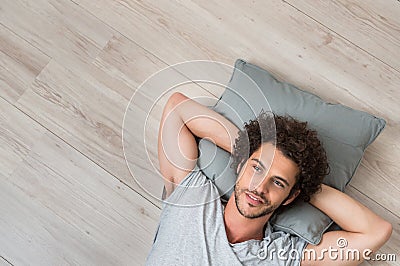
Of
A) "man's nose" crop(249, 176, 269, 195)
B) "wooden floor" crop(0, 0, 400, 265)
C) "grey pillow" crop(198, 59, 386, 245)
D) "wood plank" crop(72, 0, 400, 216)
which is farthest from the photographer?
"wood plank" crop(72, 0, 400, 216)

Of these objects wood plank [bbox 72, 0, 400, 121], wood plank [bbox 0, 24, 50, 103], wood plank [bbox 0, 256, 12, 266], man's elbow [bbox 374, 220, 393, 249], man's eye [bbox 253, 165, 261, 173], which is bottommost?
wood plank [bbox 0, 256, 12, 266]

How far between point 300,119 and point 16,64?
2.63ft

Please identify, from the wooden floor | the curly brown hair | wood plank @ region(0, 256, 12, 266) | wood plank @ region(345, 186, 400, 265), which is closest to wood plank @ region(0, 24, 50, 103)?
the wooden floor

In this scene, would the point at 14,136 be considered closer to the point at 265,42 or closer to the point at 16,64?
the point at 16,64

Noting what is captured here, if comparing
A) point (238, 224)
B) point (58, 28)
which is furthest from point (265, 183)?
point (58, 28)

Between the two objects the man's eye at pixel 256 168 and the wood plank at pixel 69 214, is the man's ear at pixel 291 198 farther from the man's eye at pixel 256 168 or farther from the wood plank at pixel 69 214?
the wood plank at pixel 69 214

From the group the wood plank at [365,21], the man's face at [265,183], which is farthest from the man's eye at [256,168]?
the wood plank at [365,21]

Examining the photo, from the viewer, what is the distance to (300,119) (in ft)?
4.77

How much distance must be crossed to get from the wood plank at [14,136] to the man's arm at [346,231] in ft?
2.48

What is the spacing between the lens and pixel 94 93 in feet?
5.33

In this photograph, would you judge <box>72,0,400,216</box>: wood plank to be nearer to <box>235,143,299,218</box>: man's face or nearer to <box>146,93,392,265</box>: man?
<box>146,93,392,265</box>: man

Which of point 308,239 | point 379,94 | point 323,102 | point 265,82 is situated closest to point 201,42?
point 265,82

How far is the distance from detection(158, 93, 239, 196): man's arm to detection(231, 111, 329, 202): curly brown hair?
0.18ft

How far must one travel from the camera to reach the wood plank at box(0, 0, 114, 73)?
5.47ft
